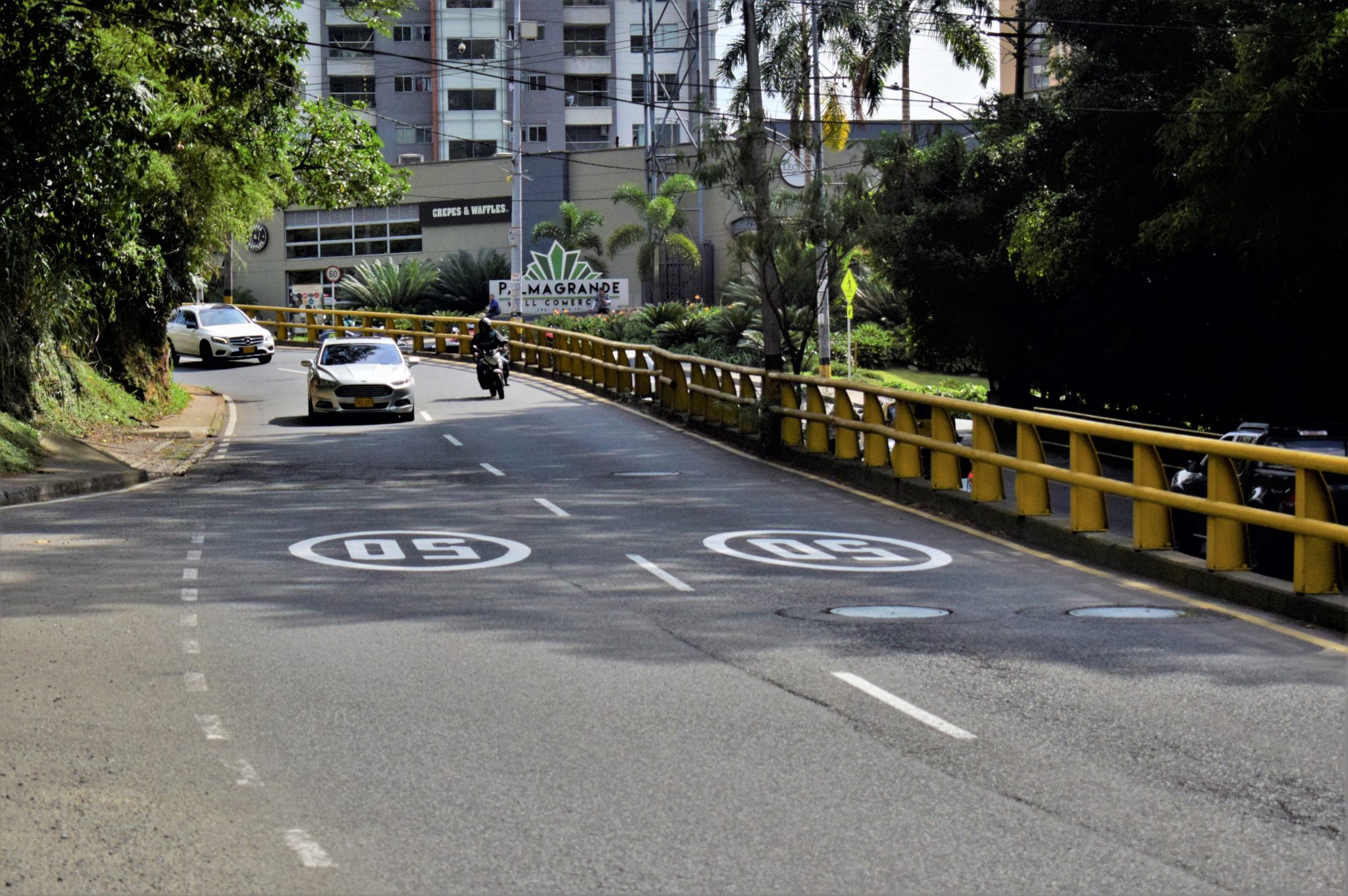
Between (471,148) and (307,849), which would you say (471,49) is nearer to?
(471,148)

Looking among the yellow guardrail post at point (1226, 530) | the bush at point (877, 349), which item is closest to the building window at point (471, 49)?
the bush at point (877, 349)

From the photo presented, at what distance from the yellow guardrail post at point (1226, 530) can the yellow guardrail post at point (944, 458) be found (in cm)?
532

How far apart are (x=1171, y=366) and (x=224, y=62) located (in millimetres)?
18424

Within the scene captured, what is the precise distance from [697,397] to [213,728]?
818 inches

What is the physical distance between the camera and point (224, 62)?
67.4ft

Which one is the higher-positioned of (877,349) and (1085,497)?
(1085,497)

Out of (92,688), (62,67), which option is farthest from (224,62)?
(92,688)

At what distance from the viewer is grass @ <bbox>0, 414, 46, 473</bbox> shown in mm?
19641

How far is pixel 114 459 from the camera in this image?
72.7 ft

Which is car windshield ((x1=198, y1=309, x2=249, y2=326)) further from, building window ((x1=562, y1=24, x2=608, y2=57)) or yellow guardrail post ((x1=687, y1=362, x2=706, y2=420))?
building window ((x1=562, y1=24, x2=608, y2=57))

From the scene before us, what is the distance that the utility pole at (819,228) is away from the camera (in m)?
26.6

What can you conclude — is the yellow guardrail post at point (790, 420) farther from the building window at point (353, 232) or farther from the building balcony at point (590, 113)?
the building balcony at point (590, 113)

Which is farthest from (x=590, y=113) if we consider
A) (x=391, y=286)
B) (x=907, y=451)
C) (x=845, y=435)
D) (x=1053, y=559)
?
(x=1053, y=559)

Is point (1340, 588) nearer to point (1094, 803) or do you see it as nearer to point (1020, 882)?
point (1094, 803)
